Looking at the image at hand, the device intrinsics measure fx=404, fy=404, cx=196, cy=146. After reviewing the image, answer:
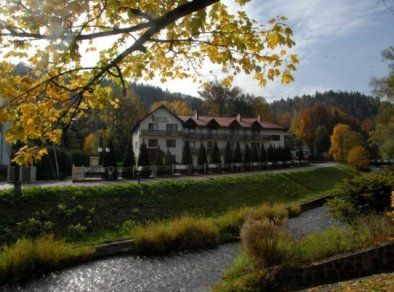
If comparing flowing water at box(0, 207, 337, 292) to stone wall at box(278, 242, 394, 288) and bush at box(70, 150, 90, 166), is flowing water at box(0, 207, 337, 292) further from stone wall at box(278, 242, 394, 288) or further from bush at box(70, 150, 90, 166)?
bush at box(70, 150, 90, 166)

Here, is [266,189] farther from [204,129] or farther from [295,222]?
[204,129]

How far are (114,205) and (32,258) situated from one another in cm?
1031

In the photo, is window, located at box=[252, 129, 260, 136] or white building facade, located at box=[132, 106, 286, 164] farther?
window, located at box=[252, 129, 260, 136]

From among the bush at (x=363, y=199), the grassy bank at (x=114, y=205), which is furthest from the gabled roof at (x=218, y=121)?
the bush at (x=363, y=199)

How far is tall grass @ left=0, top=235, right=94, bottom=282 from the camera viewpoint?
13055 millimetres

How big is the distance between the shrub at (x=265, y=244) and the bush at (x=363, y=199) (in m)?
5.26

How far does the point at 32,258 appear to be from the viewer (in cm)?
1383

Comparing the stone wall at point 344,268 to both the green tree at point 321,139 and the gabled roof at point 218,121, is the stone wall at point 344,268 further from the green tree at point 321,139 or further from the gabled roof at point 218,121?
the green tree at point 321,139

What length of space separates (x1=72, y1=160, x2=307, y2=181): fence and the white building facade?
11623mm

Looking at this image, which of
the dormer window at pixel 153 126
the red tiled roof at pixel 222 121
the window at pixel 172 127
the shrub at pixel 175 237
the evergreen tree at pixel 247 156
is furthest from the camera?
the red tiled roof at pixel 222 121

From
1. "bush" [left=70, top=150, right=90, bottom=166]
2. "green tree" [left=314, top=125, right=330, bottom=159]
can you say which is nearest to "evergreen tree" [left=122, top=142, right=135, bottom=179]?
"bush" [left=70, top=150, right=90, bottom=166]

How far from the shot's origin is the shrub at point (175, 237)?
1662 cm

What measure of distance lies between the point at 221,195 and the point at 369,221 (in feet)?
68.9

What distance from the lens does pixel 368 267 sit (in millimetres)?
10430
